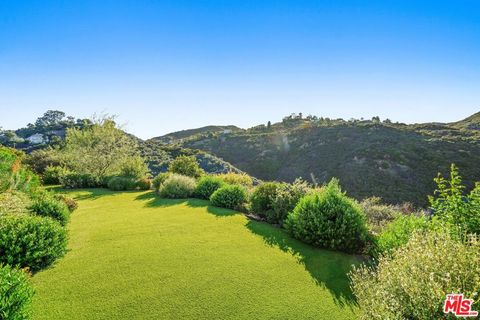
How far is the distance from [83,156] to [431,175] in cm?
3629

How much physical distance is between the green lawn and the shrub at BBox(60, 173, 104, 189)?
10453 millimetres

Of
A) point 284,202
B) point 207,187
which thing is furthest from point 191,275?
point 207,187

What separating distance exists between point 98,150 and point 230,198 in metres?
15.4

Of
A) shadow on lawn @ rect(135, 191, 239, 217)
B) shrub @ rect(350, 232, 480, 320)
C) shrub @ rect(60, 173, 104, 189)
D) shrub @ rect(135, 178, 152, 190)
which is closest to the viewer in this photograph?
shrub @ rect(350, 232, 480, 320)

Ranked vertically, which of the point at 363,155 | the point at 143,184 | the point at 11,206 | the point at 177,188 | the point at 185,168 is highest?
the point at 11,206

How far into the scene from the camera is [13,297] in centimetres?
304

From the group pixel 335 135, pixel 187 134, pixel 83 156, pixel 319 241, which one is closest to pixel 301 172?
pixel 335 135

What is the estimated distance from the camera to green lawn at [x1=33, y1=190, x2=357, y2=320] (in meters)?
4.25

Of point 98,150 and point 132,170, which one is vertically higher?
point 98,150

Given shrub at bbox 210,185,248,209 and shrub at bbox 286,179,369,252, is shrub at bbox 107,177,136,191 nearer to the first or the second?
shrub at bbox 210,185,248,209

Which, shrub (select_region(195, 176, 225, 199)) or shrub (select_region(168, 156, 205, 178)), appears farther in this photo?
shrub (select_region(168, 156, 205, 178))

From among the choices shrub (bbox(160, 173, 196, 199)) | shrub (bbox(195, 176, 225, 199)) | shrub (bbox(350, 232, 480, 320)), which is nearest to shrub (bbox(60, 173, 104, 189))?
shrub (bbox(160, 173, 196, 199))

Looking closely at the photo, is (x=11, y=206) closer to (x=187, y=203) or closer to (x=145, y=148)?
(x=187, y=203)

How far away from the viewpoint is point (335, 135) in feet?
168
